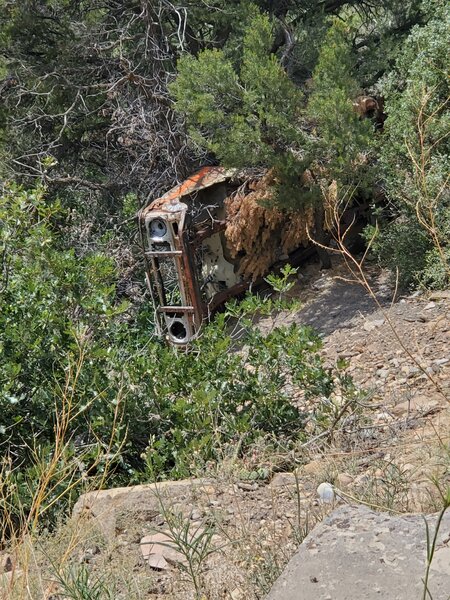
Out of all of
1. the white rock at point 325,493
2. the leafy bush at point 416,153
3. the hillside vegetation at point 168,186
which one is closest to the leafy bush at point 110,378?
the hillside vegetation at point 168,186

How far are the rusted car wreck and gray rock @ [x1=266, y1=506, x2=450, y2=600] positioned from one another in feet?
20.4

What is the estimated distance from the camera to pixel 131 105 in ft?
36.1

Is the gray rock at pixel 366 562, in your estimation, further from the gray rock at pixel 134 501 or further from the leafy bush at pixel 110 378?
the leafy bush at pixel 110 378

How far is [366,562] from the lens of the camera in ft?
7.90

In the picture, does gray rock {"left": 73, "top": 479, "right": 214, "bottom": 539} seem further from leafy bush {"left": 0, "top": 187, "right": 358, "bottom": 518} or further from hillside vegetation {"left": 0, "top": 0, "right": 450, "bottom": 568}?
leafy bush {"left": 0, "top": 187, "right": 358, "bottom": 518}

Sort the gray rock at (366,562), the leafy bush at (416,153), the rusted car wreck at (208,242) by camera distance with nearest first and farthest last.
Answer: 1. the gray rock at (366,562)
2. the leafy bush at (416,153)
3. the rusted car wreck at (208,242)

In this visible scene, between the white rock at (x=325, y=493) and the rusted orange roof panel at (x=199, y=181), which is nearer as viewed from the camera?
the white rock at (x=325, y=493)

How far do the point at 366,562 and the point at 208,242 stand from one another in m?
7.77

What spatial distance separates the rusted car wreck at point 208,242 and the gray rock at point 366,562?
6.22m

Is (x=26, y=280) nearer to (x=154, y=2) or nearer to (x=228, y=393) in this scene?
(x=228, y=393)

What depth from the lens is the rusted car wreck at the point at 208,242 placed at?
29.7ft

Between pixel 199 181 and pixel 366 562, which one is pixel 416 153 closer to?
pixel 199 181

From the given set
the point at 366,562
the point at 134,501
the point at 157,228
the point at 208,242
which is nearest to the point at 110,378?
the point at 134,501

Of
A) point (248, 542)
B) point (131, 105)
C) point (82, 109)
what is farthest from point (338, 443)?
point (82, 109)
